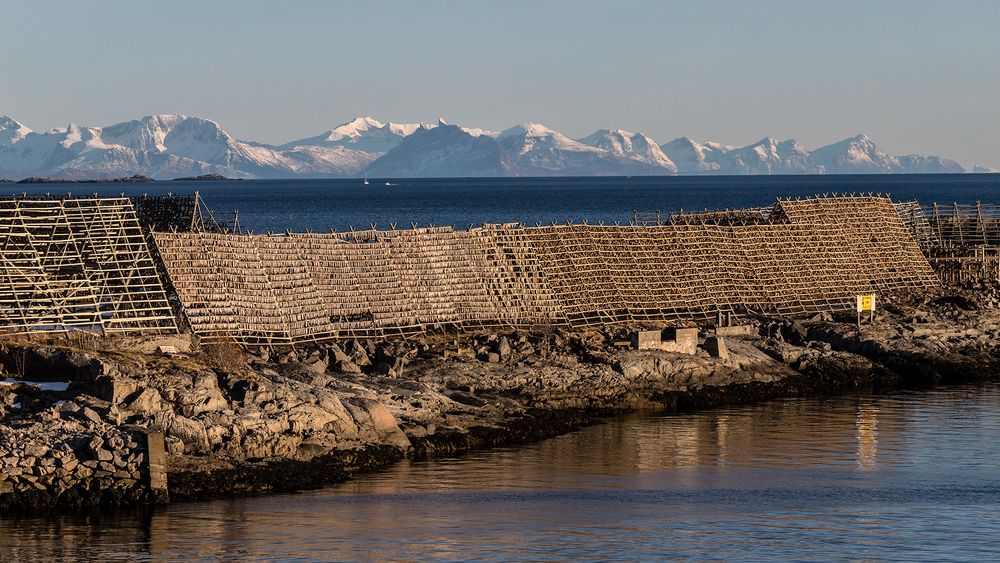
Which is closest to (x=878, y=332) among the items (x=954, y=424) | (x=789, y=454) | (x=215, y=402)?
(x=954, y=424)

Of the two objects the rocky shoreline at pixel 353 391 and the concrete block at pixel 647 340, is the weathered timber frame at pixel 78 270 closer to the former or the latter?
the rocky shoreline at pixel 353 391

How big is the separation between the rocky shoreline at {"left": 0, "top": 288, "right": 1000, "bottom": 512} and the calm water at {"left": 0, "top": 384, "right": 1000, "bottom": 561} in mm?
694

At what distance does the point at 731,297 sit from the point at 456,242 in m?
7.41

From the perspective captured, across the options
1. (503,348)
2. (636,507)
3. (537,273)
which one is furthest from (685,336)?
(636,507)

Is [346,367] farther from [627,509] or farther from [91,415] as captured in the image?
[627,509]

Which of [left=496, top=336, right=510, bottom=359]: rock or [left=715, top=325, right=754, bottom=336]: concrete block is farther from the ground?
[left=715, top=325, right=754, bottom=336]: concrete block

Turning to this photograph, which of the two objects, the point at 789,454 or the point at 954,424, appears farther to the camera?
the point at 954,424

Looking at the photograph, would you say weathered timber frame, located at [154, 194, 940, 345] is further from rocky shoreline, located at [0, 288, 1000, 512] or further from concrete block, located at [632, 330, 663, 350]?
concrete block, located at [632, 330, 663, 350]

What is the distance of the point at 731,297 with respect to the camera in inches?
1571

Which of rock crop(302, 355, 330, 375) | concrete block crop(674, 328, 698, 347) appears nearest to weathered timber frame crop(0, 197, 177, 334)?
rock crop(302, 355, 330, 375)

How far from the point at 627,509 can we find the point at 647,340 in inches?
451

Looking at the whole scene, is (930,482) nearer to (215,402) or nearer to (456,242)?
(215,402)

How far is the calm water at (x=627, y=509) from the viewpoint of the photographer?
19.6 metres

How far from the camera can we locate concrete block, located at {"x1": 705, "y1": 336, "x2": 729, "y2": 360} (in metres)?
33.4
